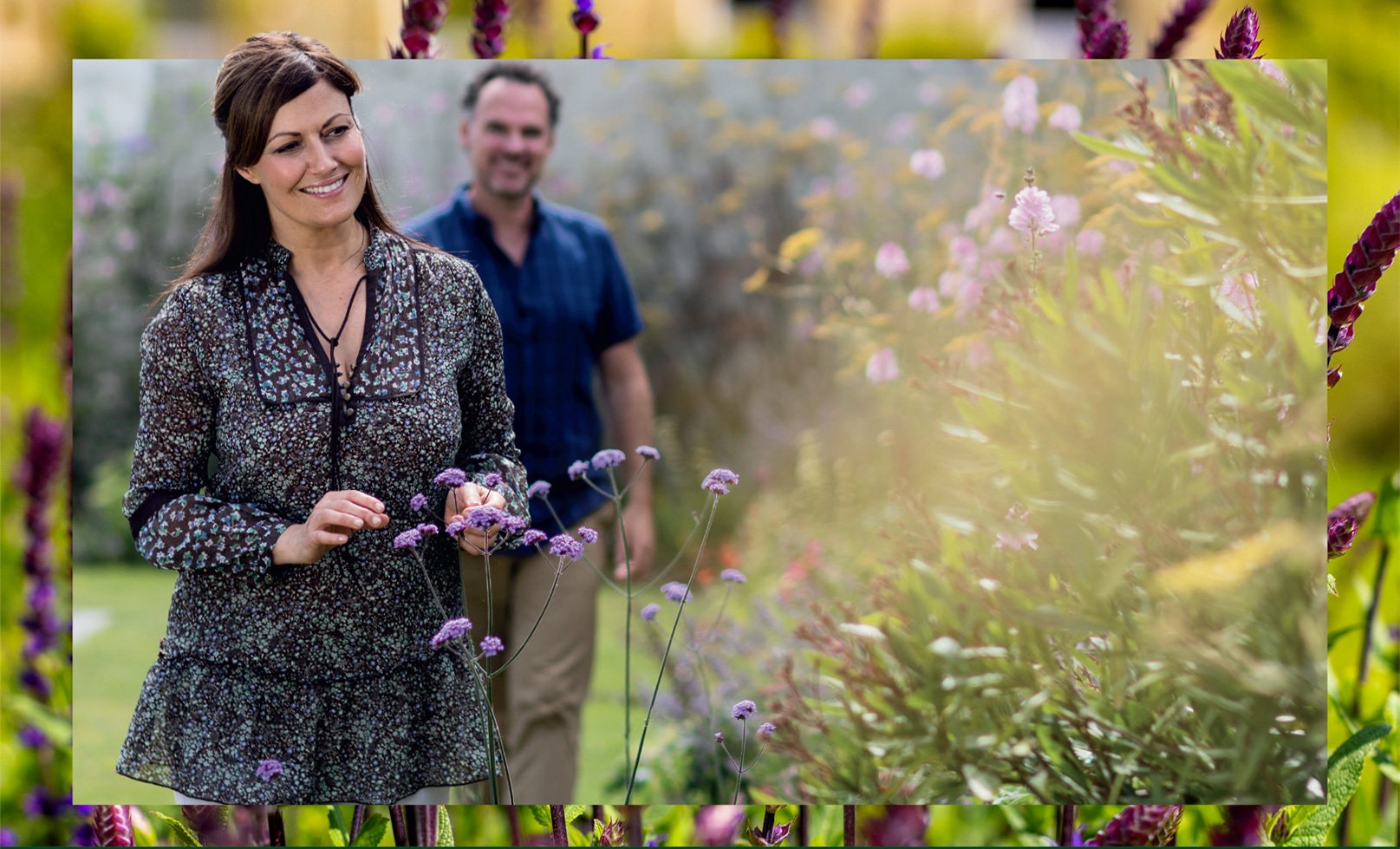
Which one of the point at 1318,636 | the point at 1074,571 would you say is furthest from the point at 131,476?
the point at 1318,636

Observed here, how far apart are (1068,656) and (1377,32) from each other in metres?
3.70

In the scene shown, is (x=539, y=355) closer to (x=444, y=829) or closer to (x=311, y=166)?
(x=311, y=166)

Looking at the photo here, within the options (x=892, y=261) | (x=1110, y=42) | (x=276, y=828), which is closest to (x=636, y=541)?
(x=892, y=261)

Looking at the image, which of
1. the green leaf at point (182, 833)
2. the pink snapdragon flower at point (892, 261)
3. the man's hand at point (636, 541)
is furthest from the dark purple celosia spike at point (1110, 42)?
the green leaf at point (182, 833)

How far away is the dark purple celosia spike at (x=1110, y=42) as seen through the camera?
187 centimetres

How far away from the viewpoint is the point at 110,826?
1.81 meters

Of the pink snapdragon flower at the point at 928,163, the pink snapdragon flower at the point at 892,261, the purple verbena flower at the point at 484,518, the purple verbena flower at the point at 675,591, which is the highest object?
the pink snapdragon flower at the point at 928,163

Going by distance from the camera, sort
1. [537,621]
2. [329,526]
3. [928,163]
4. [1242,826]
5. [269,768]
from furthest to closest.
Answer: [1242,826] → [928,163] → [537,621] → [269,768] → [329,526]

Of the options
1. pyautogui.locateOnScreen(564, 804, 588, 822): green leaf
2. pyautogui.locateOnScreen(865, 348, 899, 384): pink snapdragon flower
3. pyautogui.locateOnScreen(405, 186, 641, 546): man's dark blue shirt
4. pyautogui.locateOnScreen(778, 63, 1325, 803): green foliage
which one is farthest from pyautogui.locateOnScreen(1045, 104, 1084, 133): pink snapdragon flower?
pyautogui.locateOnScreen(564, 804, 588, 822): green leaf

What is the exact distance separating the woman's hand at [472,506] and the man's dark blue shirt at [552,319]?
0.53ft

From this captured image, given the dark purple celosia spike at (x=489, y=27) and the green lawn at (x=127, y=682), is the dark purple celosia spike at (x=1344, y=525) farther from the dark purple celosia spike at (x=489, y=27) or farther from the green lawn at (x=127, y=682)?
the dark purple celosia spike at (x=489, y=27)

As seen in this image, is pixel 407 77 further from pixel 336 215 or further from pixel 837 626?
pixel 837 626

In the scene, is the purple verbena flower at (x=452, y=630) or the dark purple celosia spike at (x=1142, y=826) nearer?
the purple verbena flower at (x=452, y=630)

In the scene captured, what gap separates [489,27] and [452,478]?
2.41ft
